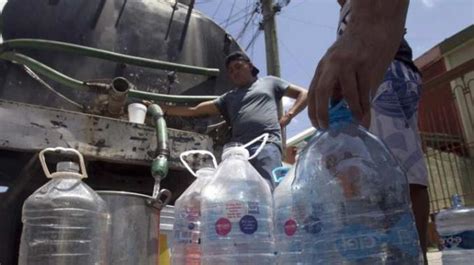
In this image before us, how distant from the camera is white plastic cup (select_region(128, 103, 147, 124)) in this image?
2.58m

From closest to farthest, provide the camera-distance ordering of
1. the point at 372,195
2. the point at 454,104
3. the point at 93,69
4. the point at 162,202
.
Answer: the point at 372,195 → the point at 162,202 → the point at 93,69 → the point at 454,104

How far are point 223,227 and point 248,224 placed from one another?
7 cm

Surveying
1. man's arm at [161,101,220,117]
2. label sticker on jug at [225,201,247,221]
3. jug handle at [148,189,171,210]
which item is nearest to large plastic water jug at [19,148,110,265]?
jug handle at [148,189,171,210]

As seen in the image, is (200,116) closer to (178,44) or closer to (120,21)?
(178,44)

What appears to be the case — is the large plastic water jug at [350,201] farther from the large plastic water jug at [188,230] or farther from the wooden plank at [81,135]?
the wooden plank at [81,135]

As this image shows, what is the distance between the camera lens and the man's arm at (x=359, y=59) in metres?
0.89

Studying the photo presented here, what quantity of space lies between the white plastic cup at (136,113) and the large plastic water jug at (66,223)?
102 cm

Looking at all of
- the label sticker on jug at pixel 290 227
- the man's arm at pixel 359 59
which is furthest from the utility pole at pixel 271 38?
the man's arm at pixel 359 59

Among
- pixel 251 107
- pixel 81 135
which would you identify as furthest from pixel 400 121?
pixel 81 135

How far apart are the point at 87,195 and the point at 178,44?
7.80 ft

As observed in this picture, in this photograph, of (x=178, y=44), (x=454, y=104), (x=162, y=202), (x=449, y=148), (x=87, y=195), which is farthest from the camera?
(x=454, y=104)

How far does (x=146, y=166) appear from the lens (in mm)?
2393

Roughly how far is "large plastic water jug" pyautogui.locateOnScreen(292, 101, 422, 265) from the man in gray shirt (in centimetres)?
167

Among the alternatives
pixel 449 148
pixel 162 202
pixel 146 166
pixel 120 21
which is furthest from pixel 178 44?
pixel 449 148
